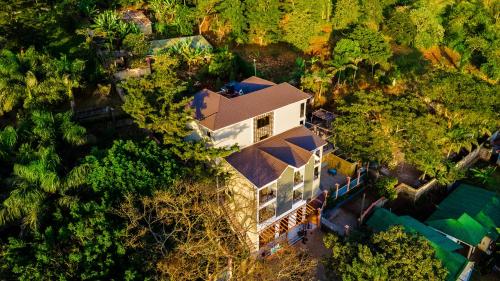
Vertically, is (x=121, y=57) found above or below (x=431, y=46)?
above

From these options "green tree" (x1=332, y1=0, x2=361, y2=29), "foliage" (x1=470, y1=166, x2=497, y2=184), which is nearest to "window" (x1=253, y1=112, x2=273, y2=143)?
"foliage" (x1=470, y1=166, x2=497, y2=184)

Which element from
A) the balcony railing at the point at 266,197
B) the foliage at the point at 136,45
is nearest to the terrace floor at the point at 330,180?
the balcony railing at the point at 266,197

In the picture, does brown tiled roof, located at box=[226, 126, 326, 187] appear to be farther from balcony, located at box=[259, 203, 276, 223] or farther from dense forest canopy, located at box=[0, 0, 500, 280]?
balcony, located at box=[259, 203, 276, 223]

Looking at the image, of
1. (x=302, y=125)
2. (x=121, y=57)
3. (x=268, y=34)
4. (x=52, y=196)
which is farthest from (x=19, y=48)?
(x=268, y=34)

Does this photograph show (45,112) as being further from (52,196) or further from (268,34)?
(268,34)

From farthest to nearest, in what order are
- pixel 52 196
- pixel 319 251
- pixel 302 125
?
pixel 302 125 → pixel 319 251 → pixel 52 196

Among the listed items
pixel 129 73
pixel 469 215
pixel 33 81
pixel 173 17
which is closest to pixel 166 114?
pixel 33 81

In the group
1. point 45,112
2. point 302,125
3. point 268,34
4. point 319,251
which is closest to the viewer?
point 45,112
